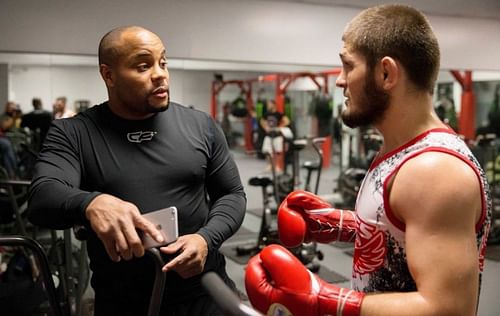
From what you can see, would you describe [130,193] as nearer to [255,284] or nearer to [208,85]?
[255,284]

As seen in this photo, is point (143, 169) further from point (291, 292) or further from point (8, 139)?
point (8, 139)

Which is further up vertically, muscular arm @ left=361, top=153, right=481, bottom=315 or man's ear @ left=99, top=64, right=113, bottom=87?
man's ear @ left=99, top=64, right=113, bottom=87

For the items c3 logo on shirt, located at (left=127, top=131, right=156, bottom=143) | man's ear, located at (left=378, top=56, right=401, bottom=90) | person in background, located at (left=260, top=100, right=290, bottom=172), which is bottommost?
person in background, located at (left=260, top=100, right=290, bottom=172)

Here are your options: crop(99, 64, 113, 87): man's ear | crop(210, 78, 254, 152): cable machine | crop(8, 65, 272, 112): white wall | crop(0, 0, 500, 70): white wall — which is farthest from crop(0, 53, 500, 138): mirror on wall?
crop(99, 64, 113, 87): man's ear

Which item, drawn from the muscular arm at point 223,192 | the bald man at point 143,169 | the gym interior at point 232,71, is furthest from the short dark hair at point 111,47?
the gym interior at point 232,71

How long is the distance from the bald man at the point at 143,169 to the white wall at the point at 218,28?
102 inches

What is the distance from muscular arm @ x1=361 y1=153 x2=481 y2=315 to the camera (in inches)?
41.3

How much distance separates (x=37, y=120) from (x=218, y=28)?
8.00ft

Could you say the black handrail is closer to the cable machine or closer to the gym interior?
the gym interior

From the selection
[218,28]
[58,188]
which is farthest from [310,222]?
[218,28]

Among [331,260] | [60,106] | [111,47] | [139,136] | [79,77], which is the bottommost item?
[331,260]

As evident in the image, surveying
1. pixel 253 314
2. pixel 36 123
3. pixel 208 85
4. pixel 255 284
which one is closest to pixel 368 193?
pixel 255 284

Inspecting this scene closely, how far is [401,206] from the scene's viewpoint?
1.12 meters

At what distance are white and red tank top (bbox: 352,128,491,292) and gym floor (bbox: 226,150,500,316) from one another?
114 inches
